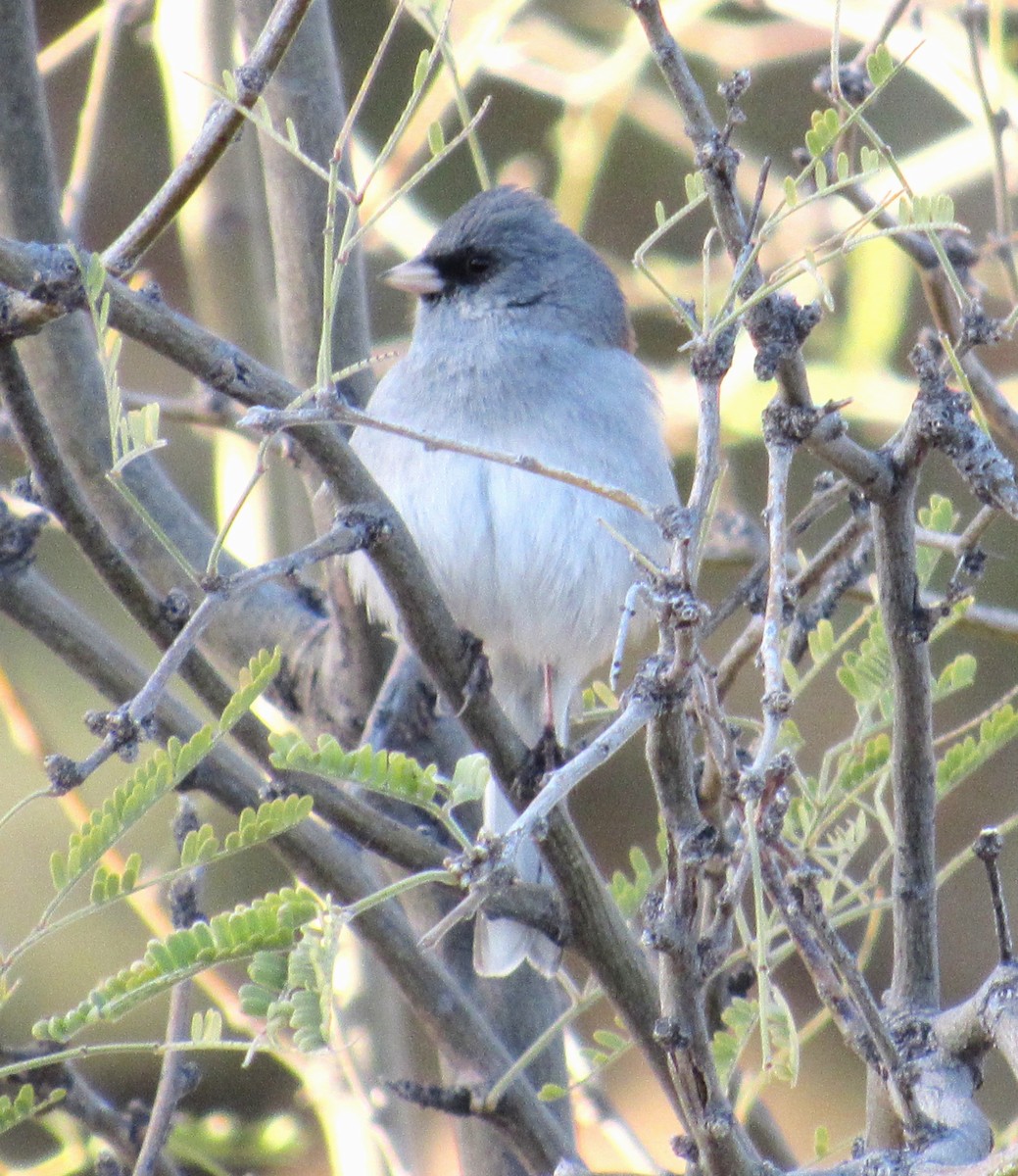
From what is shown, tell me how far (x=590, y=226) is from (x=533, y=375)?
Result: 11.7 ft

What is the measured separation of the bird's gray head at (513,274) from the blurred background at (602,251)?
278mm

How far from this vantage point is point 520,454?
2.34 metres

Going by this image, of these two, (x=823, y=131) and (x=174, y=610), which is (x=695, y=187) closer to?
(x=823, y=131)

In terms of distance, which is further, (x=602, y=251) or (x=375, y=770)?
(x=602, y=251)

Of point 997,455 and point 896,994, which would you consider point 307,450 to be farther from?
point 896,994

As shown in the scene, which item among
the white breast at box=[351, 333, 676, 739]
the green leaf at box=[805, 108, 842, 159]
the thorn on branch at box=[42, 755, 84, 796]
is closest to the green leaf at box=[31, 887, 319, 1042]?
the thorn on branch at box=[42, 755, 84, 796]

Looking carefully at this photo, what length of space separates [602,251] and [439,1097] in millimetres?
4132

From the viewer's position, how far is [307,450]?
140 cm

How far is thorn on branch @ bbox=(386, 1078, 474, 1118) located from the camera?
6.10ft

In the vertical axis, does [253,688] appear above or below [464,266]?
below

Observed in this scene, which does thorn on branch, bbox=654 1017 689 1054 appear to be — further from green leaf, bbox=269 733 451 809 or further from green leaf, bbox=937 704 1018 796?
green leaf, bbox=937 704 1018 796

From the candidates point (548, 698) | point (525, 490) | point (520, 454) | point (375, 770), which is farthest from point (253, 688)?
point (548, 698)

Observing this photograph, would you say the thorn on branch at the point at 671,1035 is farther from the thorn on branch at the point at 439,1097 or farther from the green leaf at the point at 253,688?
the thorn on branch at the point at 439,1097

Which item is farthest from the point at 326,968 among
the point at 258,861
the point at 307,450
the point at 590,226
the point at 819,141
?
the point at 590,226
